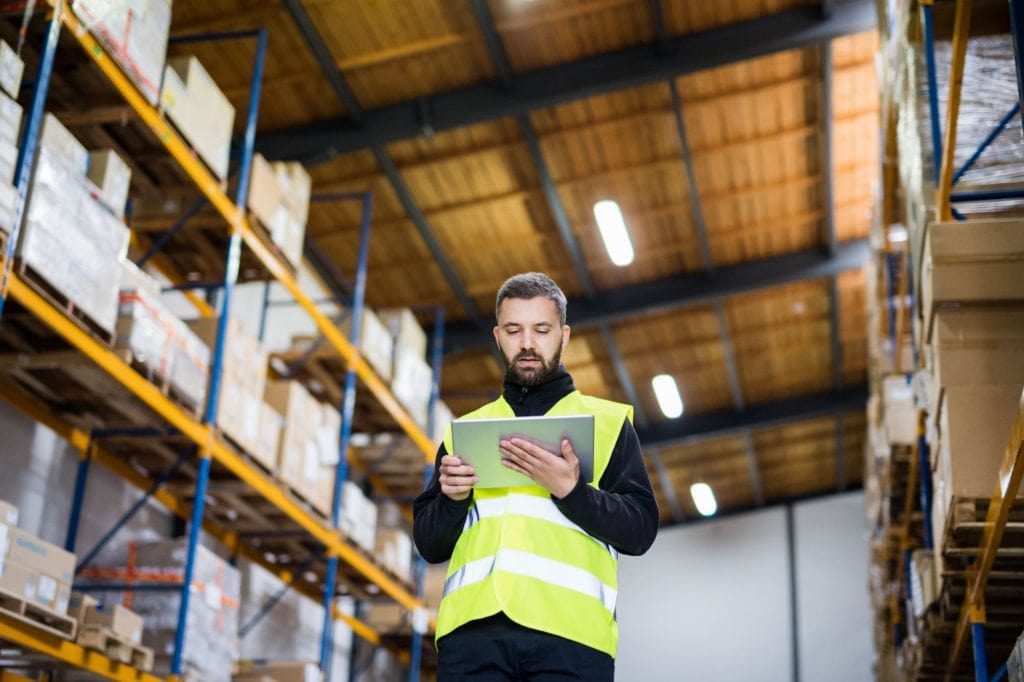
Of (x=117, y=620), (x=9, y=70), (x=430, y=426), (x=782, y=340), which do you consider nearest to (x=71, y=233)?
(x=9, y=70)

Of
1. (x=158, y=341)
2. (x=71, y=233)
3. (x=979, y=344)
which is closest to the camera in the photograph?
(x=979, y=344)

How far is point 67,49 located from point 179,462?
3.11 metres

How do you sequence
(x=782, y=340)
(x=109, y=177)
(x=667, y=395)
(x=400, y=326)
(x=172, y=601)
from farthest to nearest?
1. (x=667, y=395)
2. (x=782, y=340)
3. (x=400, y=326)
4. (x=172, y=601)
5. (x=109, y=177)

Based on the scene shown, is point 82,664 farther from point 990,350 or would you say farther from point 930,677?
point 930,677

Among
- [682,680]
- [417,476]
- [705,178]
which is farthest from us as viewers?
[682,680]

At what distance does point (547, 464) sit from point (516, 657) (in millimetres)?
411

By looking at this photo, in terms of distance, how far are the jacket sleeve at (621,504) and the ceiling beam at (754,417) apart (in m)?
17.4

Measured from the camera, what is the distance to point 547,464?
8.82 ft

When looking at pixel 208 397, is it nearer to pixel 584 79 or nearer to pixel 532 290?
pixel 584 79

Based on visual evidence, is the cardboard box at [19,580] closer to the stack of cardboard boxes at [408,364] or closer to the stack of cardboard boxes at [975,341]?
the stack of cardboard boxes at [975,341]

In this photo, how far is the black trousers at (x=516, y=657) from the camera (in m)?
2.62

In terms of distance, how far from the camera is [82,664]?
737 cm

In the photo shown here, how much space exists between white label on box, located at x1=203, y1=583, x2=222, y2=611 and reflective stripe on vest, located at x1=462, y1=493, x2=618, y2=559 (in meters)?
6.80

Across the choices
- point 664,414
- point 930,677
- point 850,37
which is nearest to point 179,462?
point 930,677
